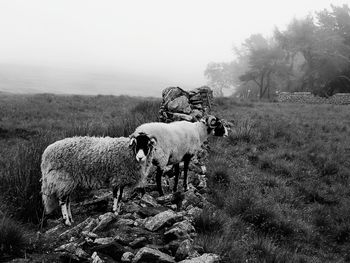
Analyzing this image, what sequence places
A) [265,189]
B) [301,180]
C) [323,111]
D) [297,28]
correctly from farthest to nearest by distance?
[297,28]
[323,111]
[301,180]
[265,189]

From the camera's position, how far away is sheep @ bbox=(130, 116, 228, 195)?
6.37 m

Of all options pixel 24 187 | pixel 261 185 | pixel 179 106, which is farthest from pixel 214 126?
pixel 24 187

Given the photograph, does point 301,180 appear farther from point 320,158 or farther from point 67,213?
point 67,213

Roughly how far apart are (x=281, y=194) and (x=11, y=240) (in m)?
7.47

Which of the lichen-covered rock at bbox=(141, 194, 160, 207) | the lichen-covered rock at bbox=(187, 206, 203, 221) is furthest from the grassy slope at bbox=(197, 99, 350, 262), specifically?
the lichen-covered rock at bbox=(141, 194, 160, 207)

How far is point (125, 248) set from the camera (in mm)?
4965

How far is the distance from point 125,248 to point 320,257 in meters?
4.93

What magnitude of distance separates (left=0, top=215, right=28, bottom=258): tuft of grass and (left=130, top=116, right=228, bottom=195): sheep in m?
2.21

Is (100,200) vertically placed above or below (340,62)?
below

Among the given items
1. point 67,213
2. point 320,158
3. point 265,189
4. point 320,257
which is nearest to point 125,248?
point 67,213

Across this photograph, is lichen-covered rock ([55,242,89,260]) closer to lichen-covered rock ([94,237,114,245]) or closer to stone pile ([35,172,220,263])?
stone pile ([35,172,220,263])

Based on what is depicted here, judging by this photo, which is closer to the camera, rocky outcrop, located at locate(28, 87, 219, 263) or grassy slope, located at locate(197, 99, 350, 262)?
Result: rocky outcrop, located at locate(28, 87, 219, 263)

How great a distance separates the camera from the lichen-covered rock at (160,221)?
18.5ft

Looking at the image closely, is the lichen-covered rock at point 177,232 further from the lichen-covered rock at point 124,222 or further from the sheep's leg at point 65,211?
the sheep's leg at point 65,211
